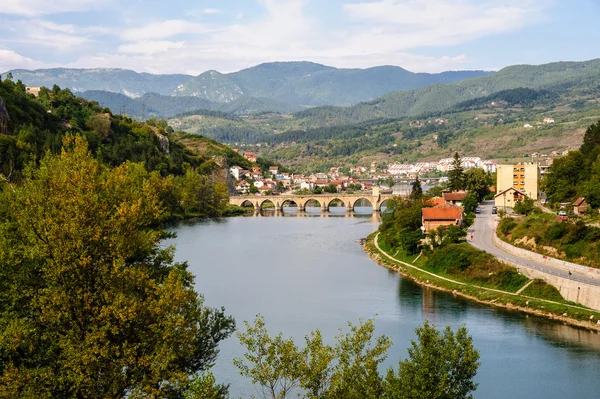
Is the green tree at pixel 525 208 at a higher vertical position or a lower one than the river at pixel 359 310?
higher

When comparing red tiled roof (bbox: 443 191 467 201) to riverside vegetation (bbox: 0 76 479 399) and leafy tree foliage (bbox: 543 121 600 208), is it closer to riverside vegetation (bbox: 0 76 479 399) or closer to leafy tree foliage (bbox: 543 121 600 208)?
leafy tree foliage (bbox: 543 121 600 208)

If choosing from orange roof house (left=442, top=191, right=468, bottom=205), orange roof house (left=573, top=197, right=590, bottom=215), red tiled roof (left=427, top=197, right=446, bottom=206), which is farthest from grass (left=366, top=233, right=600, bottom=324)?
orange roof house (left=442, top=191, right=468, bottom=205)

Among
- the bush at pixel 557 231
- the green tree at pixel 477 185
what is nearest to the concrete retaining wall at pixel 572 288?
the bush at pixel 557 231

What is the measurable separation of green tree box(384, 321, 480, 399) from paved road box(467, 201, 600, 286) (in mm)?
13327

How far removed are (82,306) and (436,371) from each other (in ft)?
22.0

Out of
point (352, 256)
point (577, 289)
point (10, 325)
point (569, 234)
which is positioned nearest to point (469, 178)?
point (352, 256)

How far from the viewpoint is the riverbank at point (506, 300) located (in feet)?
78.1

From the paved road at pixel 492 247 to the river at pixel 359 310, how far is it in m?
2.89

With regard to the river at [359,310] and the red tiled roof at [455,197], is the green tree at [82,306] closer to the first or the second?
the river at [359,310]

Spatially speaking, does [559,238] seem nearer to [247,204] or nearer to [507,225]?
[507,225]

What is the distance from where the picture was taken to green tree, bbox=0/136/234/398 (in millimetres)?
12000

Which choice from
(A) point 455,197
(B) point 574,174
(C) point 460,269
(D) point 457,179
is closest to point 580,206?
(B) point 574,174

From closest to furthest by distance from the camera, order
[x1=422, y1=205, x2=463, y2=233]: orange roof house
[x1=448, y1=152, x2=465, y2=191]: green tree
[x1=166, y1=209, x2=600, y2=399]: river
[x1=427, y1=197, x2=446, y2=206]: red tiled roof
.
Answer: [x1=166, y1=209, x2=600, y2=399]: river
[x1=422, y1=205, x2=463, y2=233]: orange roof house
[x1=427, y1=197, x2=446, y2=206]: red tiled roof
[x1=448, y1=152, x2=465, y2=191]: green tree

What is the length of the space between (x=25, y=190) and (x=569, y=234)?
76.6 ft
